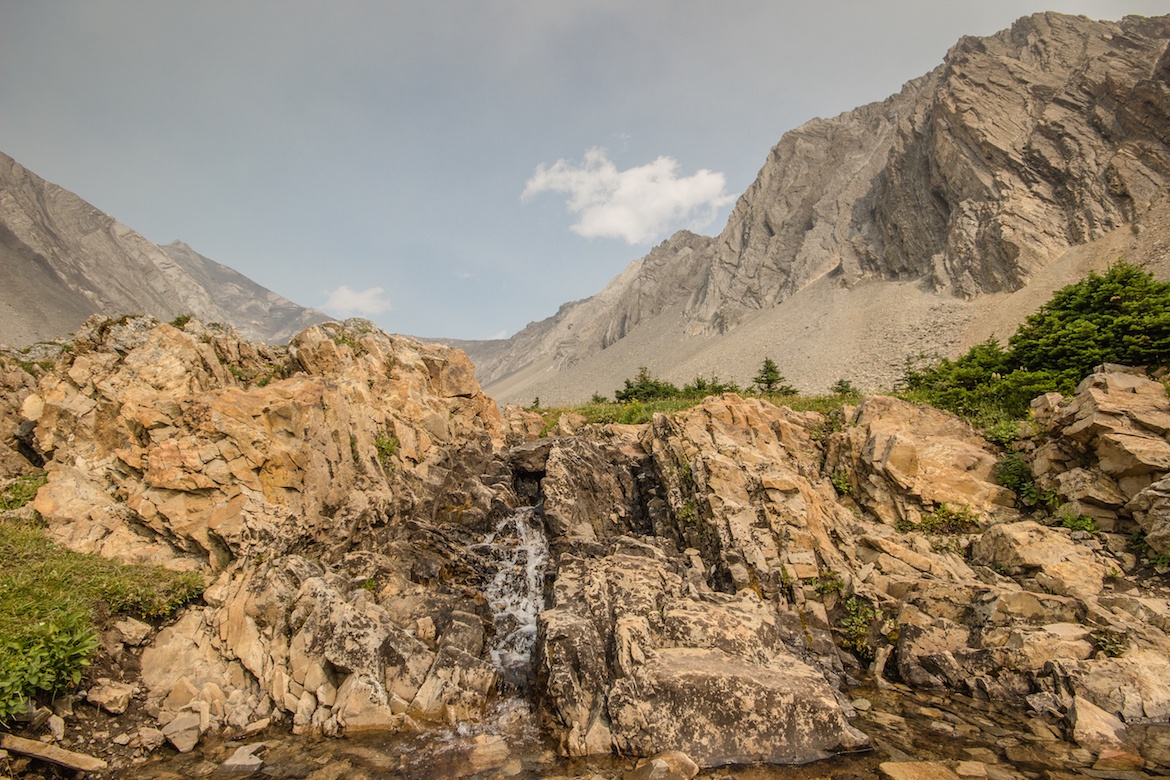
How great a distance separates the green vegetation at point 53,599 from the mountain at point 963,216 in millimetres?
59907

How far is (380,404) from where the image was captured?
55.4ft

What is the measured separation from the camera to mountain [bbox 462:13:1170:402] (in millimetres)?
54031

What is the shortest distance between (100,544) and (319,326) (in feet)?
34.5

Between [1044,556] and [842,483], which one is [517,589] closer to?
[842,483]

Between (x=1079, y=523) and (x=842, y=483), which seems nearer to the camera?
(x=1079, y=523)

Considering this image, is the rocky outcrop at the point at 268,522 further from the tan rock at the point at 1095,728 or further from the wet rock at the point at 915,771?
the tan rock at the point at 1095,728

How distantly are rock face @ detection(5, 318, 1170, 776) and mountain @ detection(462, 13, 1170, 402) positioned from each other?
46.8 meters

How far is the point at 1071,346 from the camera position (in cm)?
1831

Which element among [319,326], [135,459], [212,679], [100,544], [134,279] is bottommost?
[212,679]

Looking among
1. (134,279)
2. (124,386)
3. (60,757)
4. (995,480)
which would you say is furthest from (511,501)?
(134,279)

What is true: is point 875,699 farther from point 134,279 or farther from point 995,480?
point 134,279

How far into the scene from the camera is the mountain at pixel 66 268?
84312mm

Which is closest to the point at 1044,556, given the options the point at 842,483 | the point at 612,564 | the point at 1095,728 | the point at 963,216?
the point at 1095,728

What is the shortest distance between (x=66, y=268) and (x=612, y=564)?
506 ft
